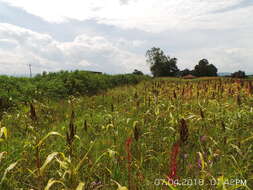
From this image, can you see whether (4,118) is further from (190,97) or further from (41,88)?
(190,97)

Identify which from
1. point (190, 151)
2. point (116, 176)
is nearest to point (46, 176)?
point (116, 176)

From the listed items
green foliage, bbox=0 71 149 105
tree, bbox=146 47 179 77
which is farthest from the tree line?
green foliage, bbox=0 71 149 105

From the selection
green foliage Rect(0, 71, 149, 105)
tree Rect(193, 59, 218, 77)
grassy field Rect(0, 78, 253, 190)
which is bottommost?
grassy field Rect(0, 78, 253, 190)

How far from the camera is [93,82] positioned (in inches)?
475

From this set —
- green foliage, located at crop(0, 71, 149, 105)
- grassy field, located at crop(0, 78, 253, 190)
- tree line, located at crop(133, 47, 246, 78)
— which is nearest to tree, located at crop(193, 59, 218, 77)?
tree line, located at crop(133, 47, 246, 78)

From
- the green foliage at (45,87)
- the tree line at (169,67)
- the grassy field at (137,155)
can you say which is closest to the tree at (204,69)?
the tree line at (169,67)

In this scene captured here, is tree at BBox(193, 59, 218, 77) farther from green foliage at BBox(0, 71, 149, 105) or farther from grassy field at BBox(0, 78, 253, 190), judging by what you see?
grassy field at BBox(0, 78, 253, 190)

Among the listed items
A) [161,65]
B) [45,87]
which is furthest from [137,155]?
[161,65]

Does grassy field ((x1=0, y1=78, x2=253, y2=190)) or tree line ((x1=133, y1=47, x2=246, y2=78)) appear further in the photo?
tree line ((x1=133, y1=47, x2=246, y2=78))

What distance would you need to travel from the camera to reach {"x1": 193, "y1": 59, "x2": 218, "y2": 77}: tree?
6744 cm

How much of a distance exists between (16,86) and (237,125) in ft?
24.0

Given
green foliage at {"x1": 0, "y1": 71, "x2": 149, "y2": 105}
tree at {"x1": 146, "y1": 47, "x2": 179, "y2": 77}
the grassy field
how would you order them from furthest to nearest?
1. tree at {"x1": 146, "y1": 47, "x2": 179, "y2": 77}
2. green foliage at {"x1": 0, "y1": 71, "x2": 149, "y2": 105}
3. the grassy field

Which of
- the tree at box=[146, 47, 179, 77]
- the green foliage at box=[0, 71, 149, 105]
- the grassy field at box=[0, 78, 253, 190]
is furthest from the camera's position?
the tree at box=[146, 47, 179, 77]

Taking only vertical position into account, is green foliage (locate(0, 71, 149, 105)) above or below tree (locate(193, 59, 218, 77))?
below
